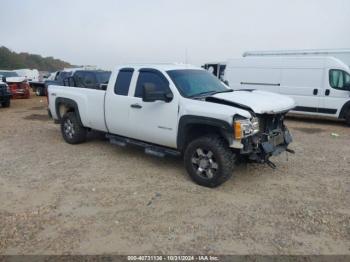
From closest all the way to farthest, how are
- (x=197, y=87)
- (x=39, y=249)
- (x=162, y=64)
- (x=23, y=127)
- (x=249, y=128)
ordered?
1. (x=39, y=249)
2. (x=249, y=128)
3. (x=197, y=87)
4. (x=162, y=64)
5. (x=23, y=127)

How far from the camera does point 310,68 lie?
11680 millimetres

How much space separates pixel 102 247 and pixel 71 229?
0.57 metres

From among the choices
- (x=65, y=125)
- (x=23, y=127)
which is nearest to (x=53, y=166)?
(x=65, y=125)

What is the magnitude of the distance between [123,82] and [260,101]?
8.60 feet

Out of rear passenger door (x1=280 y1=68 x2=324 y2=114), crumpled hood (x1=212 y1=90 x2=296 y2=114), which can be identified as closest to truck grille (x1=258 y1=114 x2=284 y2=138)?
crumpled hood (x1=212 y1=90 x2=296 y2=114)

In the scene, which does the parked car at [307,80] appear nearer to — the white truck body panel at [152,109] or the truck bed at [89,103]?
the white truck body panel at [152,109]

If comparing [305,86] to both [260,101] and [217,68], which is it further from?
[260,101]

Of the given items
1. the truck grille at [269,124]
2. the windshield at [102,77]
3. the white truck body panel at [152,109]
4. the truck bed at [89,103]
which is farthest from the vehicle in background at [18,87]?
the truck grille at [269,124]

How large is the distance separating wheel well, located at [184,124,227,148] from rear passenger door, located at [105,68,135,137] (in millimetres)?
1247

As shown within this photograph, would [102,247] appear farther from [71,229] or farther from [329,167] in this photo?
[329,167]

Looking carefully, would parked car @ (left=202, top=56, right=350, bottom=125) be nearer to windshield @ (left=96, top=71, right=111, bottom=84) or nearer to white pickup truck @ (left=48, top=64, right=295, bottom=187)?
windshield @ (left=96, top=71, right=111, bottom=84)

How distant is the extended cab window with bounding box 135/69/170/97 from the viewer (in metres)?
5.67

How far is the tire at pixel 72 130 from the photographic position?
7.62m

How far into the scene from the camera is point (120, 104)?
6.28 meters
